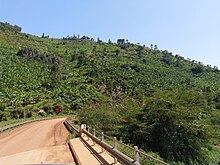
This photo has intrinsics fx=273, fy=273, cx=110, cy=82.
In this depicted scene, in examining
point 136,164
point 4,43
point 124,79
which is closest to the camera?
point 136,164

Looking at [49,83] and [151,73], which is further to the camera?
[151,73]

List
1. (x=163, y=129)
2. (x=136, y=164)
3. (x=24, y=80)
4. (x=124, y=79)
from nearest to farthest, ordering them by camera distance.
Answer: (x=136, y=164) < (x=163, y=129) < (x=24, y=80) < (x=124, y=79)

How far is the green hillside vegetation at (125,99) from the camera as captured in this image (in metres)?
25.0

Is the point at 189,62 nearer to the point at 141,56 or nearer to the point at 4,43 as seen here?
the point at 141,56

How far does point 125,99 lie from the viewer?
135ft

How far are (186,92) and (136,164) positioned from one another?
22.6 metres

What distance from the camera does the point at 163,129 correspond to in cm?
2494

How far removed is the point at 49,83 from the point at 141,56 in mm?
81511

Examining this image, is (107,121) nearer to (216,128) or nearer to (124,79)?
(216,128)

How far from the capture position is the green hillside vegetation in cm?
2500

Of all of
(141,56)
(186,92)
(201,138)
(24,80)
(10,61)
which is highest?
(141,56)

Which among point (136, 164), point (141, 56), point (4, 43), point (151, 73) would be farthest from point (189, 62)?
point (136, 164)

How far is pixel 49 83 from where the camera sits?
76.6 m

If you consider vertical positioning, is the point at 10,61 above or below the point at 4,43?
below
